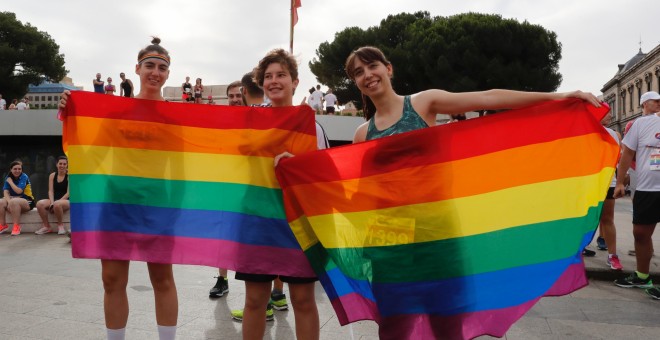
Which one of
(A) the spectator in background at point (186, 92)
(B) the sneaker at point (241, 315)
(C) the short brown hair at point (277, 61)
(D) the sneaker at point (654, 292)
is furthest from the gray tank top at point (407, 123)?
(A) the spectator in background at point (186, 92)

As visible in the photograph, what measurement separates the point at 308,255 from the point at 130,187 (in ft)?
4.20

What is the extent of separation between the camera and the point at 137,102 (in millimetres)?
3277

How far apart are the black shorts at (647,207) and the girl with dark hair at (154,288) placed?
4775 mm

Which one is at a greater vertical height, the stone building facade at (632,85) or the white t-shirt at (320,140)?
the stone building facade at (632,85)

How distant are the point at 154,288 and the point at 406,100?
1943mm

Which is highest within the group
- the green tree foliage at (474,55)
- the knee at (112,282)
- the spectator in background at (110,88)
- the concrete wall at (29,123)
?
the green tree foliage at (474,55)

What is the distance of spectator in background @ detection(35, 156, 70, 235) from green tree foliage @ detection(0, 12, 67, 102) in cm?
4843

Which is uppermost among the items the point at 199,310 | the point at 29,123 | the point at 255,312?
the point at 29,123

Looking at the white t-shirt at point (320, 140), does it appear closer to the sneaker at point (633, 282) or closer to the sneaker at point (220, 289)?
the sneaker at point (220, 289)

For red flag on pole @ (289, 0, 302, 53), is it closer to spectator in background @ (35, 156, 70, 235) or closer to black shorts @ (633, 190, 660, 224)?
spectator in background @ (35, 156, 70, 235)

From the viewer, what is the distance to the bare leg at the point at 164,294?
3.07 m

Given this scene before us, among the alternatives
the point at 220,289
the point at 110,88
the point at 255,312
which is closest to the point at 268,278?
the point at 255,312

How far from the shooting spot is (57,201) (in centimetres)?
972

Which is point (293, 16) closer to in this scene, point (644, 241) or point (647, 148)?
point (647, 148)
